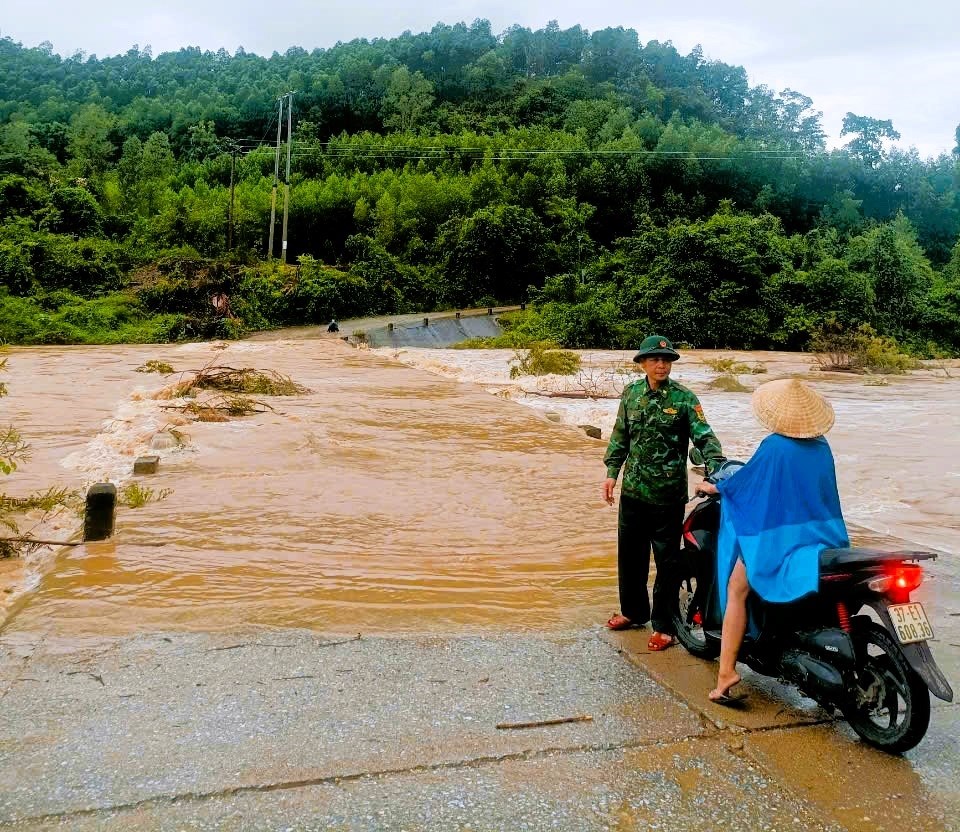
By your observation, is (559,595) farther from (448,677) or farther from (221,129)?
(221,129)

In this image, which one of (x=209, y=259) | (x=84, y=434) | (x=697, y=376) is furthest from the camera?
(x=209, y=259)

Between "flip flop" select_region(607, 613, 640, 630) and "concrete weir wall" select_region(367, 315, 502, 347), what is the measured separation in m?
26.9

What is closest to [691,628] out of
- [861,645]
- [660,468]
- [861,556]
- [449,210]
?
[660,468]

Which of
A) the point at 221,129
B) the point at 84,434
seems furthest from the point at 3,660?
the point at 221,129

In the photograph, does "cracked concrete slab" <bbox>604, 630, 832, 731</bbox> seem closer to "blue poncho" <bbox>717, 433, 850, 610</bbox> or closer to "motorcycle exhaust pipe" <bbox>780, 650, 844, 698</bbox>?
"motorcycle exhaust pipe" <bbox>780, 650, 844, 698</bbox>

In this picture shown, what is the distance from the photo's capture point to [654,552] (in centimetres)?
422

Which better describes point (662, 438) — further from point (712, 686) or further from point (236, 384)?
point (236, 384)

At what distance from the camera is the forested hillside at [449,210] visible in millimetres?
32719

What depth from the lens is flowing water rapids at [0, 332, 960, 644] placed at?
4.92m

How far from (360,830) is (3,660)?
7.79 feet

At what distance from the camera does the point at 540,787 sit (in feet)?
9.27

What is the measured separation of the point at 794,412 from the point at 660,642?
4.79 ft

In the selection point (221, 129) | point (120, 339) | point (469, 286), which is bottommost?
point (120, 339)

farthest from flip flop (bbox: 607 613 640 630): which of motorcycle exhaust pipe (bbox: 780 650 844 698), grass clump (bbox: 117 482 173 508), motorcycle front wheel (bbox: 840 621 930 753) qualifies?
grass clump (bbox: 117 482 173 508)
